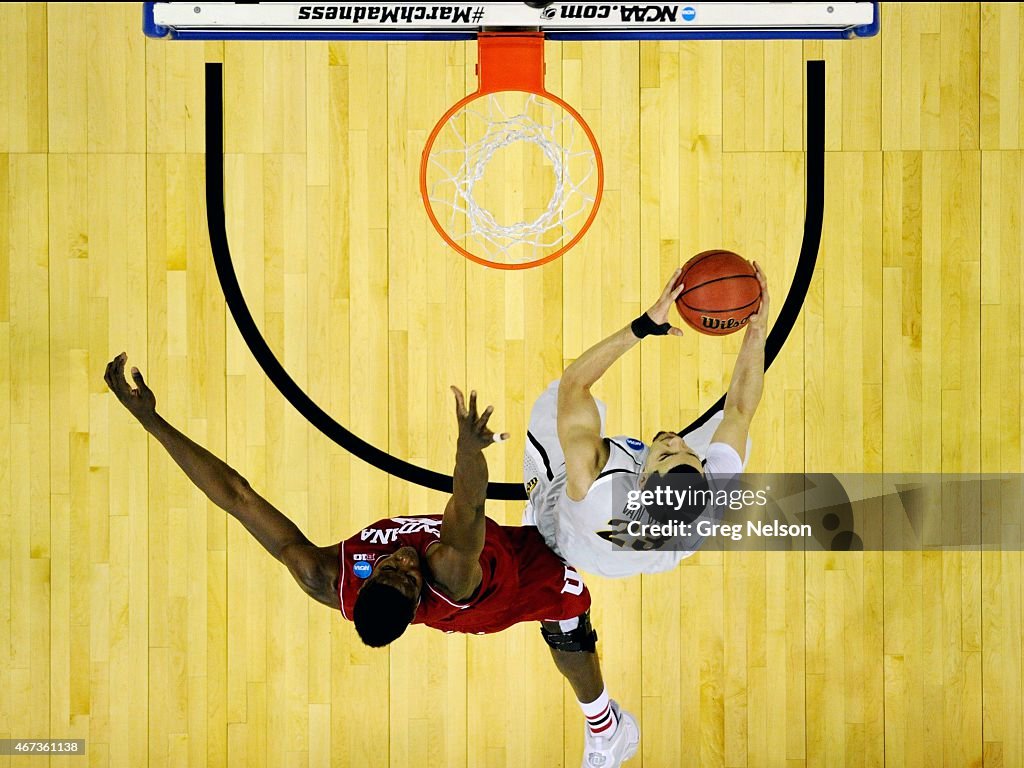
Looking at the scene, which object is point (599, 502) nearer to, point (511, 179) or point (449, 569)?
point (449, 569)

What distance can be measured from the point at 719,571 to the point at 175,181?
3.23 meters

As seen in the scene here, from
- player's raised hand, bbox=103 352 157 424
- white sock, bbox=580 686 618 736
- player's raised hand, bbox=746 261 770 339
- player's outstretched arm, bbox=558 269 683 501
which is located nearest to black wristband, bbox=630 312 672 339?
player's outstretched arm, bbox=558 269 683 501

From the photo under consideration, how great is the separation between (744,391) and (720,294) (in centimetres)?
52

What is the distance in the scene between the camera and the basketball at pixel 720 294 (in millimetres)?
3395

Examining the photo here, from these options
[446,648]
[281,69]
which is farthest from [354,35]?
[446,648]

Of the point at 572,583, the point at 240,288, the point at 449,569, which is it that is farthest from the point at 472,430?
the point at 240,288

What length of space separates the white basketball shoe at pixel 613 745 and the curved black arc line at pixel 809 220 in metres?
1.36

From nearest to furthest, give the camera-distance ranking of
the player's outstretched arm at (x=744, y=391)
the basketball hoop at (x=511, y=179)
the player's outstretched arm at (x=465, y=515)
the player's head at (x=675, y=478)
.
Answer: the player's outstretched arm at (x=465, y=515)
the player's head at (x=675, y=478)
the player's outstretched arm at (x=744, y=391)
the basketball hoop at (x=511, y=179)

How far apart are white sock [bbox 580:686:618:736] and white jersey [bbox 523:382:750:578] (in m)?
0.57

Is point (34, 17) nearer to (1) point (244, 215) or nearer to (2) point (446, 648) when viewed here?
(1) point (244, 215)

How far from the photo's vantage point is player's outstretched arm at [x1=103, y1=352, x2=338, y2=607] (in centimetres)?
340

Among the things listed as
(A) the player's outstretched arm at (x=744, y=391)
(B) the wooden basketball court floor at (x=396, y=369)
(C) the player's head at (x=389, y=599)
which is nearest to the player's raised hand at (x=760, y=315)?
(A) the player's outstretched arm at (x=744, y=391)

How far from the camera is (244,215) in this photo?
4.26 metres

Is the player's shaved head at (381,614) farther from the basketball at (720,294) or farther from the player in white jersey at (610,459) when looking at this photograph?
the basketball at (720,294)
